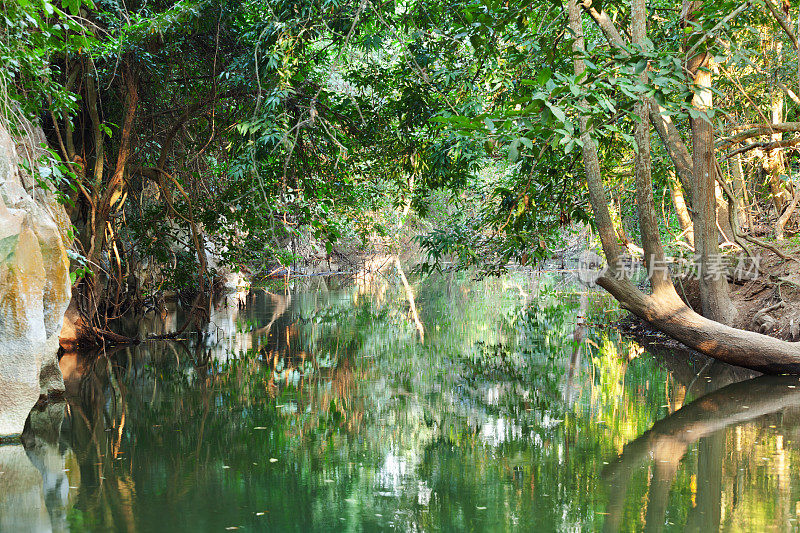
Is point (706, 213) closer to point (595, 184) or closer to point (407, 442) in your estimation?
point (595, 184)

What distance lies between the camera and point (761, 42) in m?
10.9

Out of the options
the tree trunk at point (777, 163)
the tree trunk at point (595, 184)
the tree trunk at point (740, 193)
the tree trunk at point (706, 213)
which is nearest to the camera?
the tree trunk at point (595, 184)

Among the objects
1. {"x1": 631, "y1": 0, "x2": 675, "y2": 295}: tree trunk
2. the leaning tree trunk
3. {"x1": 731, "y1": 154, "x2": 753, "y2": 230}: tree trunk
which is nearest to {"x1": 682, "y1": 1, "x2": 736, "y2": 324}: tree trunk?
the leaning tree trunk

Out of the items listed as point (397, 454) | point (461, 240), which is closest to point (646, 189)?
point (461, 240)

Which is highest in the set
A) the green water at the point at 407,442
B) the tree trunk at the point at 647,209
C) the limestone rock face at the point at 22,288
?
the tree trunk at the point at 647,209

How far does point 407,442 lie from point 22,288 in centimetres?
359

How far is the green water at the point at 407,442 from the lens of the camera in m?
4.76

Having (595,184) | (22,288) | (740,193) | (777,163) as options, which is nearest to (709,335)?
(595,184)

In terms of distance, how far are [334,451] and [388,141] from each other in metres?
6.60

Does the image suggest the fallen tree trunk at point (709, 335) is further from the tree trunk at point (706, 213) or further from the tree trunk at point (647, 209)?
the tree trunk at point (706, 213)

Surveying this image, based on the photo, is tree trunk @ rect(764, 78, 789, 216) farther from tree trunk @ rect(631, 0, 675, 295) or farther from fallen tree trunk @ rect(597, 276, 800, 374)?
fallen tree trunk @ rect(597, 276, 800, 374)

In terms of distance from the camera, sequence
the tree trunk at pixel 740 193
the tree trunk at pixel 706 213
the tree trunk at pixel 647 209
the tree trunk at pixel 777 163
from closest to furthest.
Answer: the tree trunk at pixel 647 209
the tree trunk at pixel 706 213
the tree trunk at pixel 777 163
the tree trunk at pixel 740 193

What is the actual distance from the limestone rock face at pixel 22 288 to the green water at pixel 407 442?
19.6 inches

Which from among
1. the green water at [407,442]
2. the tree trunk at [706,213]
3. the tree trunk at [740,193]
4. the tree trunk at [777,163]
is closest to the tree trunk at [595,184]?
the tree trunk at [706,213]
